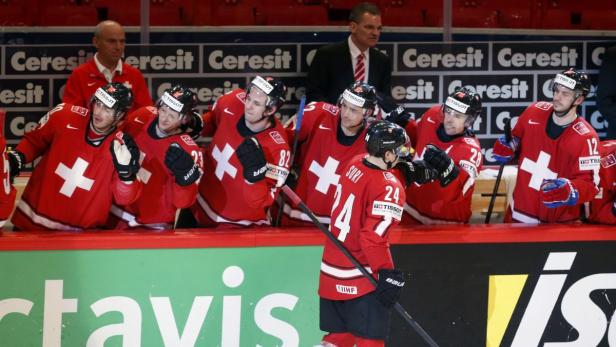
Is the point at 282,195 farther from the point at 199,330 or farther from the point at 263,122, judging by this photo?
the point at 199,330

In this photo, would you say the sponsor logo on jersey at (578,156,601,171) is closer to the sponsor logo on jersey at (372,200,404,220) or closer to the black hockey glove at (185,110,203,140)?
the sponsor logo on jersey at (372,200,404,220)

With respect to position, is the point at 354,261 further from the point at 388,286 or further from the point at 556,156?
the point at 556,156

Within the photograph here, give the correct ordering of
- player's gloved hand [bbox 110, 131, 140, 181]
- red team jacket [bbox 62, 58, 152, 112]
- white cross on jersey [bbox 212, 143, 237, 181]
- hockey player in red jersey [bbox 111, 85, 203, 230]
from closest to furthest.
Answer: player's gloved hand [bbox 110, 131, 140, 181], hockey player in red jersey [bbox 111, 85, 203, 230], white cross on jersey [bbox 212, 143, 237, 181], red team jacket [bbox 62, 58, 152, 112]

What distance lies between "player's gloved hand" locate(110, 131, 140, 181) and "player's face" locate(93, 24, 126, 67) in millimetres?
1380

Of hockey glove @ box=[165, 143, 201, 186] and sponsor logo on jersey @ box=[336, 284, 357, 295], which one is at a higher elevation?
hockey glove @ box=[165, 143, 201, 186]

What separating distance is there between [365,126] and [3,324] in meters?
1.90

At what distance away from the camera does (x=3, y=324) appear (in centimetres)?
496

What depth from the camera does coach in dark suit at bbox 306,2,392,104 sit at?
6551 millimetres

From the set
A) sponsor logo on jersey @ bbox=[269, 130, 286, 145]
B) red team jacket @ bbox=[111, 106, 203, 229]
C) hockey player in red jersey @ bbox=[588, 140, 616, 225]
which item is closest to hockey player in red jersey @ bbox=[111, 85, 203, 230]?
red team jacket @ bbox=[111, 106, 203, 229]

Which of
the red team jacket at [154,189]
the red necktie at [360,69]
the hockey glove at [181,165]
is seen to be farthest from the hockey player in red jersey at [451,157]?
the red team jacket at [154,189]

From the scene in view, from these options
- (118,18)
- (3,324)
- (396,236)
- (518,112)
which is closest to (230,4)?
(118,18)

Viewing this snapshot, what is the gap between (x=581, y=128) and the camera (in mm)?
5645

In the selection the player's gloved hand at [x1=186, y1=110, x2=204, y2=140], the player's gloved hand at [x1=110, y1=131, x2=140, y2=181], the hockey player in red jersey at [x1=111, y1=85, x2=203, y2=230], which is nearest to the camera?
the player's gloved hand at [x1=110, y1=131, x2=140, y2=181]

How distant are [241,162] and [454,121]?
108 centimetres
